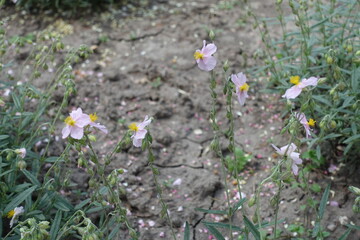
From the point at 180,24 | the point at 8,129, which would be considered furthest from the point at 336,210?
the point at 180,24

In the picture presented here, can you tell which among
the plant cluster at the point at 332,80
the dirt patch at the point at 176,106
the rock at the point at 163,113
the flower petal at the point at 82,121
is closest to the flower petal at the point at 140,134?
the flower petal at the point at 82,121

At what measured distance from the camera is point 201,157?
3.59m

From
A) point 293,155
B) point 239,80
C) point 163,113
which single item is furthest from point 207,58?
point 163,113

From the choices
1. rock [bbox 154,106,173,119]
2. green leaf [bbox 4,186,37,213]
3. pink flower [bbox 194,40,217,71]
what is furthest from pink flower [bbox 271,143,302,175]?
rock [bbox 154,106,173,119]

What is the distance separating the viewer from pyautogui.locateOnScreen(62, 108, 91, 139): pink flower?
6.41ft

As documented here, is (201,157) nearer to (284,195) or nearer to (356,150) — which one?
(284,195)

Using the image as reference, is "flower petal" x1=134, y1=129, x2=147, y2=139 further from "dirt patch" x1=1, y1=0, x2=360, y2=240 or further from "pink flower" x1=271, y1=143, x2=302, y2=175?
"dirt patch" x1=1, y1=0, x2=360, y2=240

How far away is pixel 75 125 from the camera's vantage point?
1970mm

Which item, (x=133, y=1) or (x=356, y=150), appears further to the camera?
(x=133, y=1)

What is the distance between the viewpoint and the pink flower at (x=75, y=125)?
6.41 ft

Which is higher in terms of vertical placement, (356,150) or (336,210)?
(356,150)

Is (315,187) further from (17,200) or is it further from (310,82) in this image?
(17,200)

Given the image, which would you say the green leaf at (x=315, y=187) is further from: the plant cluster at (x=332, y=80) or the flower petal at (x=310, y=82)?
the flower petal at (x=310, y=82)

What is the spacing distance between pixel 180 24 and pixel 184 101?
1191 millimetres
